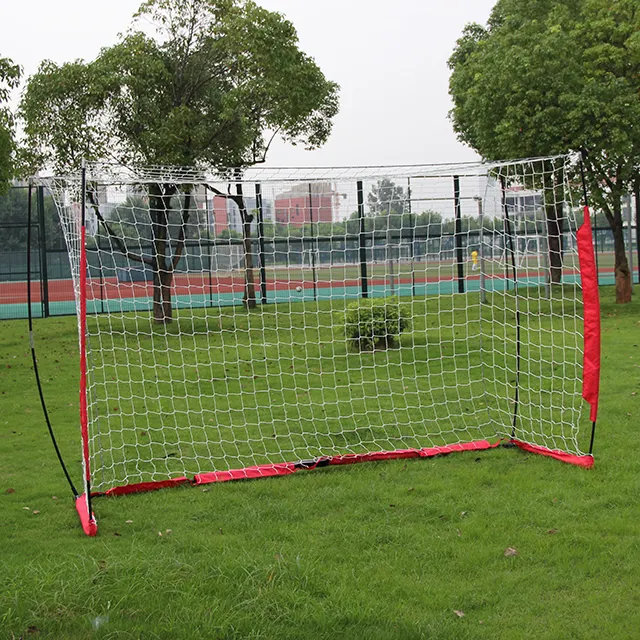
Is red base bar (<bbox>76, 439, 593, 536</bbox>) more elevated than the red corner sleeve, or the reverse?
the red corner sleeve

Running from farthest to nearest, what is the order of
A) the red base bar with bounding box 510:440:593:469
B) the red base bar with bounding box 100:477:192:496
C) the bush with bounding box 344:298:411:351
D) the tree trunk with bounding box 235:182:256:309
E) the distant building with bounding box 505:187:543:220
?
Answer: the tree trunk with bounding box 235:182:256:309
the bush with bounding box 344:298:411:351
the distant building with bounding box 505:187:543:220
the red base bar with bounding box 510:440:593:469
the red base bar with bounding box 100:477:192:496

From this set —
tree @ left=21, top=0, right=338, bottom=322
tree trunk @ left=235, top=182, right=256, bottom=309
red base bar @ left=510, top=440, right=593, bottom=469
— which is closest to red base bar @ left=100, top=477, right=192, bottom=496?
red base bar @ left=510, top=440, right=593, bottom=469

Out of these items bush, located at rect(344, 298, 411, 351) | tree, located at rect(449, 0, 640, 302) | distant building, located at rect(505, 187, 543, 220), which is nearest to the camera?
distant building, located at rect(505, 187, 543, 220)

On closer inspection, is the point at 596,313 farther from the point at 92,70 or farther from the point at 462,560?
the point at 92,70

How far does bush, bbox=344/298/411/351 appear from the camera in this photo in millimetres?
10289

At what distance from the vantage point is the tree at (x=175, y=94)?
45.1 ft

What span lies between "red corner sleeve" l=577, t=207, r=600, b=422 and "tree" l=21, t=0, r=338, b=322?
28.8 feet

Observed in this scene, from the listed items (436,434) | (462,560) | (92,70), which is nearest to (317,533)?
(462,560)

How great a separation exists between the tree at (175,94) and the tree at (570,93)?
144 inches

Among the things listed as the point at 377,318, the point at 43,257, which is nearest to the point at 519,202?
the point at 377,318

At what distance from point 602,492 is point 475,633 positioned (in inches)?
78.3

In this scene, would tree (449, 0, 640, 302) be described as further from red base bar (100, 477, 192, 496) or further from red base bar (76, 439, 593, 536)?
red base bar (100, 477, 192, 496)

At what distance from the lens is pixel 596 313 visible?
5.34 metres

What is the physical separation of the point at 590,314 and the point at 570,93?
9032mm
